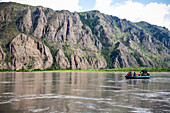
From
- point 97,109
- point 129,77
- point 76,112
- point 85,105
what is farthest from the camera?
point 129,77

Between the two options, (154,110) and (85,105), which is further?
(85,105)

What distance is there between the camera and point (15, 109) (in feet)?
106

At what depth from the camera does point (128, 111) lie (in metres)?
31.4

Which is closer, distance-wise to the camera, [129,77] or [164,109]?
[164,109]

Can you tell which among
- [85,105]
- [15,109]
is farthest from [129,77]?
[15,109]

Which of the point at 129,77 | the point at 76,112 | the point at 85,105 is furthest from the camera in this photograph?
the point at 129,77

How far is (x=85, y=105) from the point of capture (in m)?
36.0

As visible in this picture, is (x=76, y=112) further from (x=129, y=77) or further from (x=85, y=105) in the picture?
(x=129, y=77)

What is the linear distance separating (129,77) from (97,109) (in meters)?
87.9

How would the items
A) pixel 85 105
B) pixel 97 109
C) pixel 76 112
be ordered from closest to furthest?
pixel 76 112, pixel 97 109, pixel 85 105

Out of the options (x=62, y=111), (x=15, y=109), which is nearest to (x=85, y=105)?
(x=62, y=111)

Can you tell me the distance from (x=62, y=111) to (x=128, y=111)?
34.4ft

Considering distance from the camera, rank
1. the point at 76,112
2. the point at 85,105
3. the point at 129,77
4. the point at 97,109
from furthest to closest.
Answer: the point at 129,77, the point at 85,105, the point at 97,109, the point at 76,112

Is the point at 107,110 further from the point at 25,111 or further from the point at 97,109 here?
the point at 25,111
